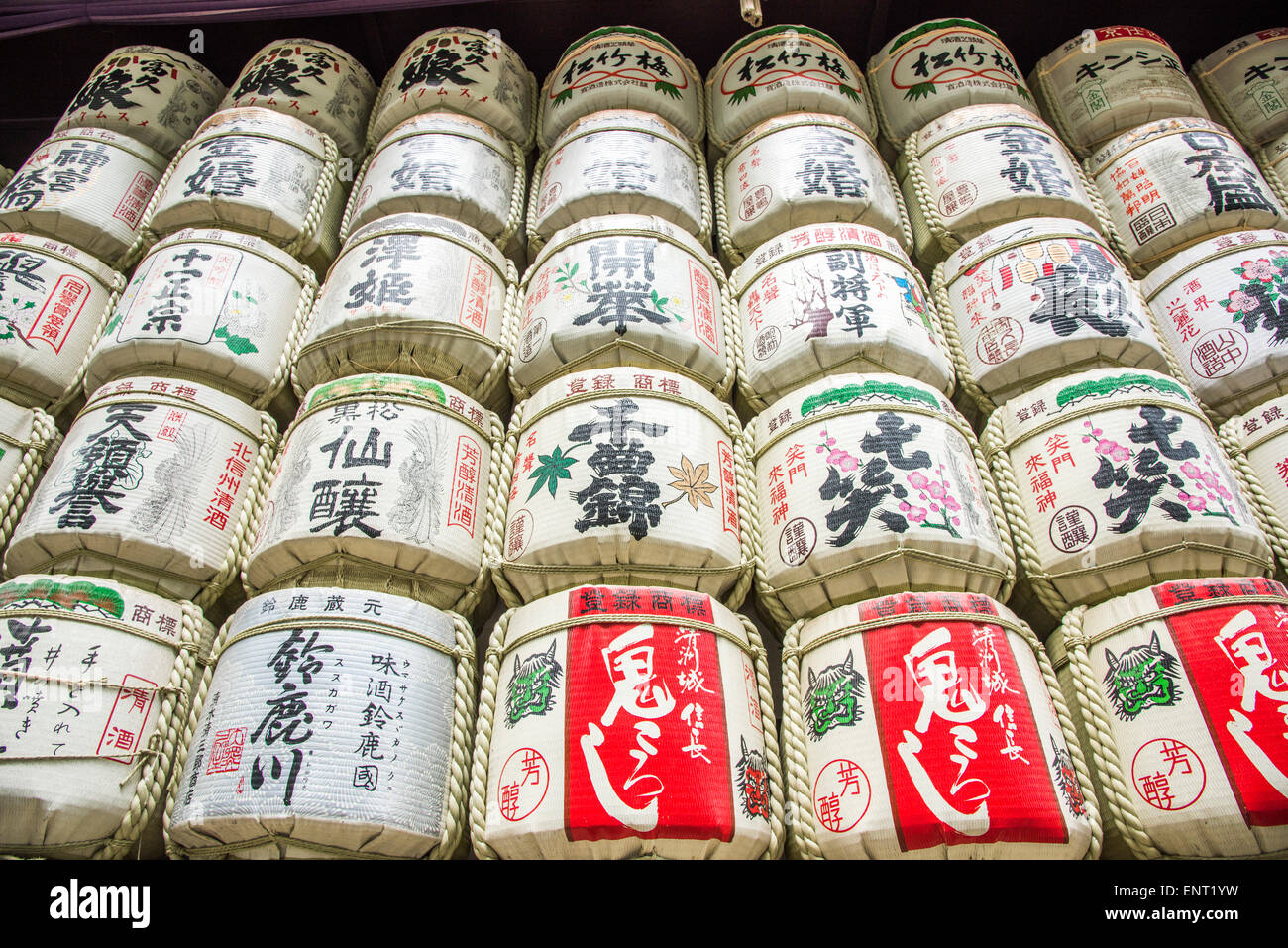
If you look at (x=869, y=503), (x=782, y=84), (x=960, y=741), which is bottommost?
(x=960, y=741)

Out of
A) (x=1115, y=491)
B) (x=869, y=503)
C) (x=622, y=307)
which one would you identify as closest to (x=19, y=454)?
(x=622, y=307)

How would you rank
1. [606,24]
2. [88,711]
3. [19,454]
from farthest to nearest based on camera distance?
[606,24] < [19,454] < [88,711]

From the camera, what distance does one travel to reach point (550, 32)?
3527mm

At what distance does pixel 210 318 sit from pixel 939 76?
8.14ft

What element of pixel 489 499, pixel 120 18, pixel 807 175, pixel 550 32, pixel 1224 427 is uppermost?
pixel 550 32

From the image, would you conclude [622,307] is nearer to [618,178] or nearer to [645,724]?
[618,178]

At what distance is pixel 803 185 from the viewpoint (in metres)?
2.54

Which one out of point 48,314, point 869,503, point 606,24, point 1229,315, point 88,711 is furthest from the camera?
point 606,24

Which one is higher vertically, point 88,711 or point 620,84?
point 620,84

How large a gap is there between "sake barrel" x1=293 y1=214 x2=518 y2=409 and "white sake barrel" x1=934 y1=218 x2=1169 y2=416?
122cm

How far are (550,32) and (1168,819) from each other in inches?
133

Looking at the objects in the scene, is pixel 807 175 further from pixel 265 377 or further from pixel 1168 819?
pixel 1168 819
